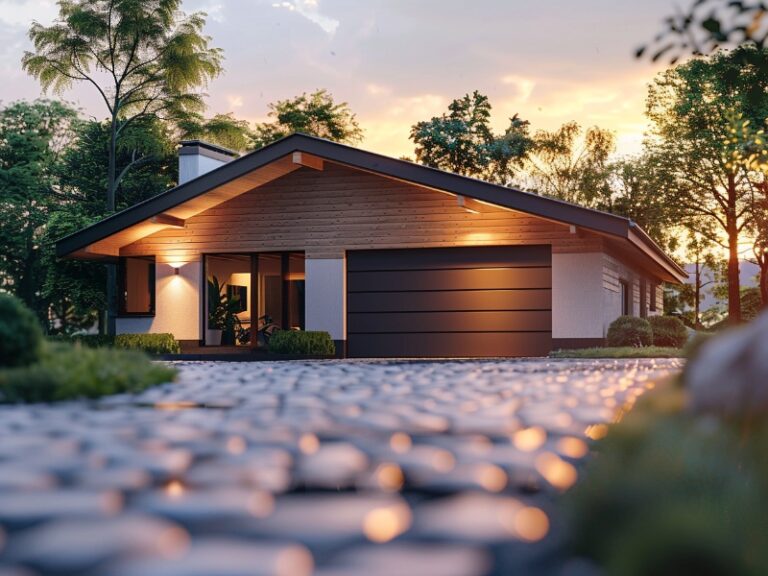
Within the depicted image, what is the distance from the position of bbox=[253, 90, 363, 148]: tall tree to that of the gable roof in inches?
1021

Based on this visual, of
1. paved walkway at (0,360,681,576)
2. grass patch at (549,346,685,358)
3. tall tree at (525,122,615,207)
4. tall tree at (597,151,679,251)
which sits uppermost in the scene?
tall tree at (525,122,615,207)

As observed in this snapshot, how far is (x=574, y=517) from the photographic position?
2635mm

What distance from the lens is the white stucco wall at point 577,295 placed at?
18062mm

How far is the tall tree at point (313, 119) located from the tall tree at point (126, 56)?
1203cm

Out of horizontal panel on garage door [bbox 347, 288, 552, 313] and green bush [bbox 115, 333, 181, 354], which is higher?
horizontal panel on garage door [bbox 347, 288, 552, 313]

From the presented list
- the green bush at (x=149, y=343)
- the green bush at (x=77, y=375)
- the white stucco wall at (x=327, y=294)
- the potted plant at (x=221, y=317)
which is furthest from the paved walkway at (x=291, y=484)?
the potted plant at (x=221, y=317)

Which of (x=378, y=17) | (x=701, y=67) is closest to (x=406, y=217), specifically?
(x=378, y=17)

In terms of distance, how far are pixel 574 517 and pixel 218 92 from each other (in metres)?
33.3

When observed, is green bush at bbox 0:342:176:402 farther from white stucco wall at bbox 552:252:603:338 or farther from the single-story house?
white stucco wall at bbox 552:252:603:338

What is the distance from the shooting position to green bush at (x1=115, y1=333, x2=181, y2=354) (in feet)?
61.7

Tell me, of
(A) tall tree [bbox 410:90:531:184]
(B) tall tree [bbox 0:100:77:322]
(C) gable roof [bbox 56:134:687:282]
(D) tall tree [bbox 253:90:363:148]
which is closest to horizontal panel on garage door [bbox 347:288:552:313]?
(C) gable roof [bbox 56:134:687:282]

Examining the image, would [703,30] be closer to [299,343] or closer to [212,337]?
[299,343]

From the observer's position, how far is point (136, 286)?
70.9 feet

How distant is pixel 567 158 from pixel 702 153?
8332 mm
